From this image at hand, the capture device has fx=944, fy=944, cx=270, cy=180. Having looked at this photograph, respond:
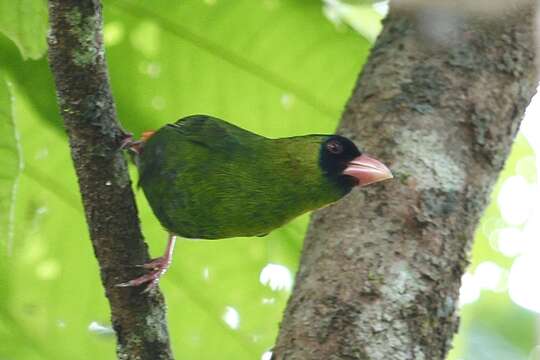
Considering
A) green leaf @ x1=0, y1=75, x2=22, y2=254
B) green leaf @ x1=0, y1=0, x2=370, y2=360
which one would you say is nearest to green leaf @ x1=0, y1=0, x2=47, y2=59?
green leaf @ x1=0, y1=75, x2=22, y2=254

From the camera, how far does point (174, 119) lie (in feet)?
11.6

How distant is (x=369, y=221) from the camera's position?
2787 millimetres

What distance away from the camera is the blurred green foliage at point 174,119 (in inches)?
136

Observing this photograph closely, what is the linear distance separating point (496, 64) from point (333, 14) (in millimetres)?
712

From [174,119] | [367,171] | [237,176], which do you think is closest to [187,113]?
[174,119]

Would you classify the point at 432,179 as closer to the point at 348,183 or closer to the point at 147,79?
the point at 348,183

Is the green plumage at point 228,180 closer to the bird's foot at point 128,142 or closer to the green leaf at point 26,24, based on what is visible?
the bird's foot at point 128,142

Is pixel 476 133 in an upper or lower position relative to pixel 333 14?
lower

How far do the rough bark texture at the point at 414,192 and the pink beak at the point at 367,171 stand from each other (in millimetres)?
122

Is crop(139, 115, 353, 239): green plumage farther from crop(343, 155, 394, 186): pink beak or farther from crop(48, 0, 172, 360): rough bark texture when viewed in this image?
crop(48, 0, 172, 360): rough bark texture

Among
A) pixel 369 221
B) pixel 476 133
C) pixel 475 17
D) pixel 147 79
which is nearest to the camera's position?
pixel 369 221

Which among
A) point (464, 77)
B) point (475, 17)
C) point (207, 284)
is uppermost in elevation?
point (475, 17)

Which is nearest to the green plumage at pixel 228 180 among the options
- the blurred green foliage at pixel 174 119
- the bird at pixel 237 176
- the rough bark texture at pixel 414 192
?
the bird at pixel 237 176

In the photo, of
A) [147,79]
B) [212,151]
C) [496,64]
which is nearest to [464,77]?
[496,64]
